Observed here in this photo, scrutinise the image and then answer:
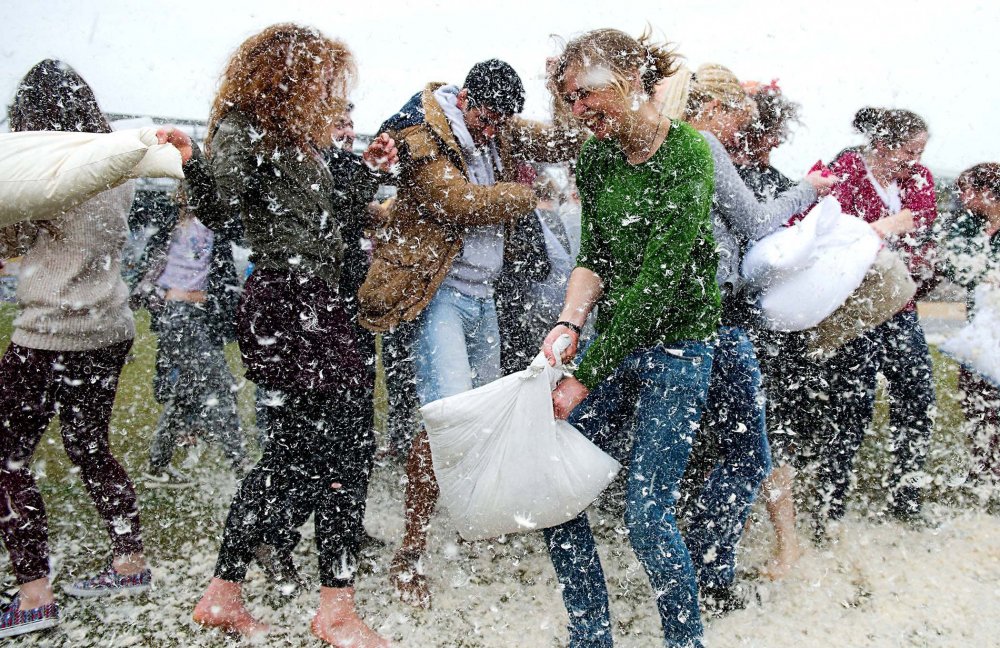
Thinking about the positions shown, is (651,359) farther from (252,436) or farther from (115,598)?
(252,436)

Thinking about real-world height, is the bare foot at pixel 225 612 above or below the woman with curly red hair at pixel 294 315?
below

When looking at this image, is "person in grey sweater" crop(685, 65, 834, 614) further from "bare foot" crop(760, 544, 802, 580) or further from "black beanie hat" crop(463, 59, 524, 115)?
"black beanie hat" crop(463, 59, 524, 115)

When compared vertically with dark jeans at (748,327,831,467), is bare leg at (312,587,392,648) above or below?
below

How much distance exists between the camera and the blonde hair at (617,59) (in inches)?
75.8

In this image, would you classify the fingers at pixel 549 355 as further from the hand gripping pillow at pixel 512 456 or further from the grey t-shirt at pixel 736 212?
the grey t-shirt at pixel 736 212

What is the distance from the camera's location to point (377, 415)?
489 cm

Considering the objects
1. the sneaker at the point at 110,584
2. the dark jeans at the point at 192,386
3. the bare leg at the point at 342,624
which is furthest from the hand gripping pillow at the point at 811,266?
the dark jeans at the point at 192,386

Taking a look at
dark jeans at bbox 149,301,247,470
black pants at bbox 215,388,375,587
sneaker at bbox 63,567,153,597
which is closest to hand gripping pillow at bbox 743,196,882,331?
black pants at bbox 215,388,375,587

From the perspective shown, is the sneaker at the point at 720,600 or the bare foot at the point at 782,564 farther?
the bare foot at the point at 782,564

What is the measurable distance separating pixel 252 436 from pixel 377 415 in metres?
0.86

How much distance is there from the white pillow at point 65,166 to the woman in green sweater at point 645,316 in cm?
121

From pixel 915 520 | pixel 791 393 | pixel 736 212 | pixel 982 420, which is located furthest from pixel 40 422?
pixel 982 420

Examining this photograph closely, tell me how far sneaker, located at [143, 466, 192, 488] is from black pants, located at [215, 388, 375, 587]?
4.50 feet

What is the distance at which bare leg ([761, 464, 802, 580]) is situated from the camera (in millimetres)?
2693
